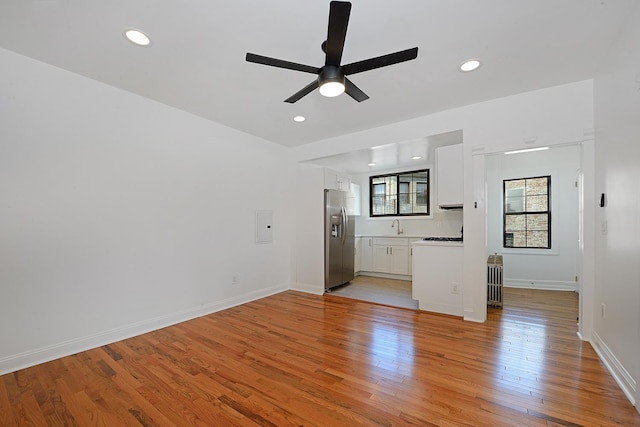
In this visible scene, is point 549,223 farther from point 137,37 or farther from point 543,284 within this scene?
point 137,37

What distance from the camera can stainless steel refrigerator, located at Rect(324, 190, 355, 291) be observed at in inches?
185

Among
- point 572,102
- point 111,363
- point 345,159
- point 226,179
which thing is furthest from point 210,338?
point 572,102

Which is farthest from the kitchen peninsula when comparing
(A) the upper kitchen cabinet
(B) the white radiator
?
(B) the white radiator

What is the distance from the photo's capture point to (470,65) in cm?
241

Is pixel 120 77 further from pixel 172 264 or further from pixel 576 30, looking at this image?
pixel 576 30

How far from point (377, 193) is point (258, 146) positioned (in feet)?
10.5

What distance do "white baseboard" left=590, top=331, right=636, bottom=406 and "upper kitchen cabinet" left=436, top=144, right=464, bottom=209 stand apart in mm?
1822

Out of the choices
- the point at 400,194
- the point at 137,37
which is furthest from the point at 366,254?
the point at 137,37

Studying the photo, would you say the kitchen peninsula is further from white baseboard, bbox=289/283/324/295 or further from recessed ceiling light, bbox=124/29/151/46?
recessed ceiling light, bbox=124/29/151/46

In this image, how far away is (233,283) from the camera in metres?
3.96

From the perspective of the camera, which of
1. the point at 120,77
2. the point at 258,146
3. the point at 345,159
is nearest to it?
the point at 120,77

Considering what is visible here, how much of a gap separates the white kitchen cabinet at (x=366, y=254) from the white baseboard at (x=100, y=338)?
10.2ft

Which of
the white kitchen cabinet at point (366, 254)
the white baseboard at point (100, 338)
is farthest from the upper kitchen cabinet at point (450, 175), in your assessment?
the white baseboard at point (100, 338)

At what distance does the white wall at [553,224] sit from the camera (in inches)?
180
